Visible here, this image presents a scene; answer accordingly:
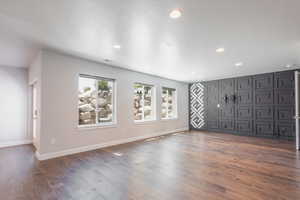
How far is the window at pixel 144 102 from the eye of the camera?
5781 millimetres

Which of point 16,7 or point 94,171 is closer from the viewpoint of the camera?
point 16,7

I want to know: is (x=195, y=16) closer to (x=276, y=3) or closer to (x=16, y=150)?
(x=276, y=3)

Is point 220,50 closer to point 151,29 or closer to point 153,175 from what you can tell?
point 151,29

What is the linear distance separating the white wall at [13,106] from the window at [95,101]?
2.36 m

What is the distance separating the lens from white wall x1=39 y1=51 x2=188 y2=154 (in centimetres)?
351

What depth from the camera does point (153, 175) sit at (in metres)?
2.68

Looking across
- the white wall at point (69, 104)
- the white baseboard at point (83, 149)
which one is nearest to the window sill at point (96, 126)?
the white wall at point (69, 104)

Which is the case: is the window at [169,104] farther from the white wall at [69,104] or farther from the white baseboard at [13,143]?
the white baseboard at [13,143]

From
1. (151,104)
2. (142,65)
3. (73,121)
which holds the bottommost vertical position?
(73,121)

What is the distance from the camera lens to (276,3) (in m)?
1.90

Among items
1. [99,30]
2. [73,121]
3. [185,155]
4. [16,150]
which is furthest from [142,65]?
[16,150]

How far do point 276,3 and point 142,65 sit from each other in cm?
344

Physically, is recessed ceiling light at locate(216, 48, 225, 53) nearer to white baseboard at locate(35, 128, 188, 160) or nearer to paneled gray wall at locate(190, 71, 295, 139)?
paneled gray wall at locate(190, 71, 295, 139)

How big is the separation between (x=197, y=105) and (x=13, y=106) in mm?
7690
